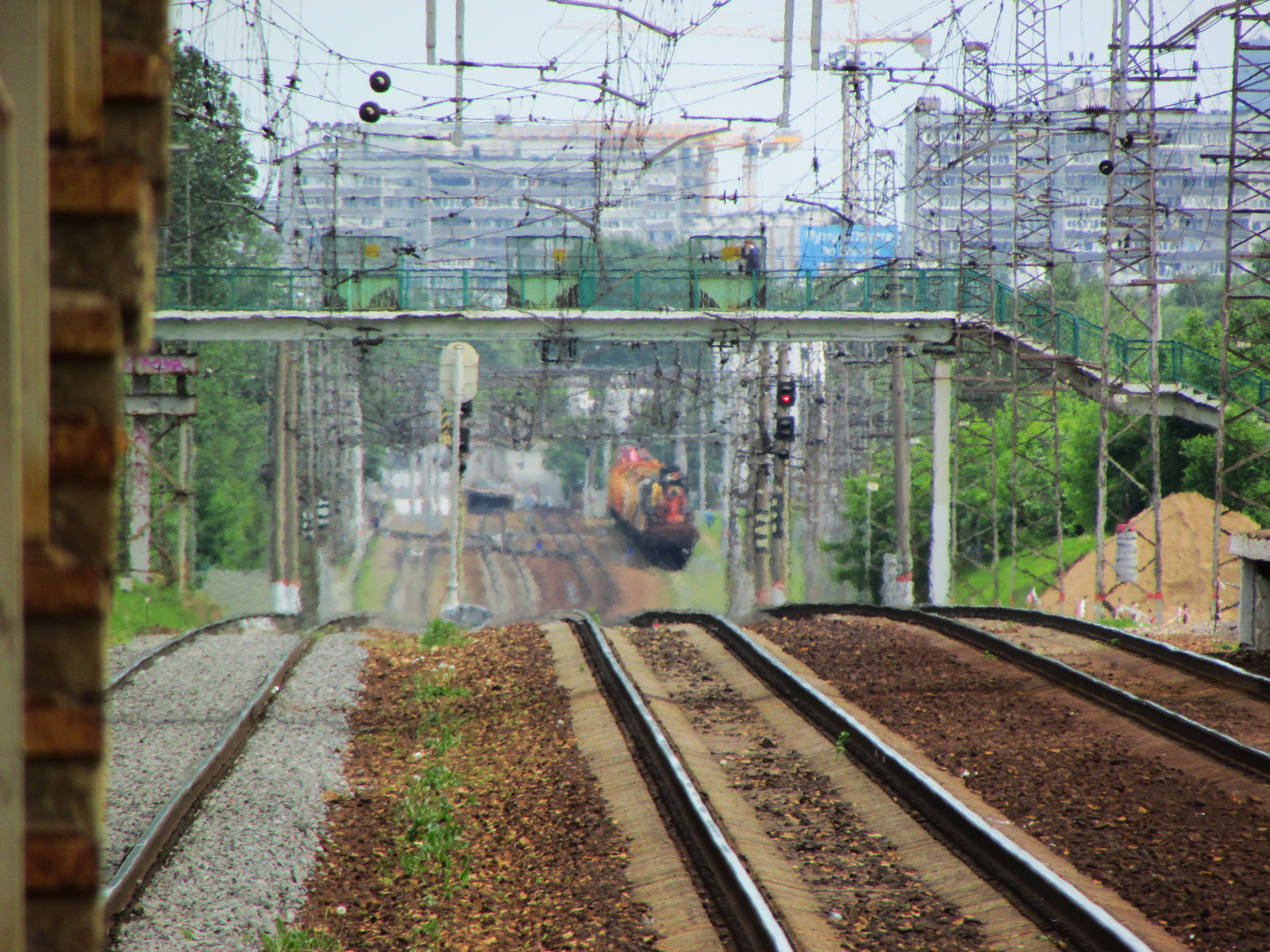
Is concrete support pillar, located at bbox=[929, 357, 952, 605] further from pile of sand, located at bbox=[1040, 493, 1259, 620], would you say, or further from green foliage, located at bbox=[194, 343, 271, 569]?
green foliage, located at bbox=[194, 343, 271, 569]

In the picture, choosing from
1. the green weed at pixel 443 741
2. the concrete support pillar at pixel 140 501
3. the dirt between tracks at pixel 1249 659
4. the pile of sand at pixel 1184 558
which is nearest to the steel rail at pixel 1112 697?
the dirt between tracks at pixel 1249 659

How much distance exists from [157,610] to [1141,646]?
21351mm

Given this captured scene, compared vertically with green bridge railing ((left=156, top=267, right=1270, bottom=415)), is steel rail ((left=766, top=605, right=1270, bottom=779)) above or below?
below

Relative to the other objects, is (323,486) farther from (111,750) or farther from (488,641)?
(111,750)

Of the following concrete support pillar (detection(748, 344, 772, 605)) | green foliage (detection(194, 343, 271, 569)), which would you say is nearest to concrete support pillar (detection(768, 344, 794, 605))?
concrete support pillar (detection(748, 344, 772, 605))

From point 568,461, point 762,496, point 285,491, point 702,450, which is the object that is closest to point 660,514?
point 702,450

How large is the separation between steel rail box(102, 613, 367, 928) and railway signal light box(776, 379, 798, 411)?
1318 centimetres

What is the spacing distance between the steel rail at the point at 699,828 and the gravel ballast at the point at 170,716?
9.85 feet

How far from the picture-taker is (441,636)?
15812 mm

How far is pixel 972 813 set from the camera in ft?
22.7

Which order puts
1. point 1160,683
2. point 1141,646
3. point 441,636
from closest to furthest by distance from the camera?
point 1160,683
point 1141,646
point 441,636

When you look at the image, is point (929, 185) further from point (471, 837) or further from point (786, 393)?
point (471, 837)

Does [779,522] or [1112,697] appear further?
[779,522]

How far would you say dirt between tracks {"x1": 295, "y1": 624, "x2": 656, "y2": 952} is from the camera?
19.4 feet
